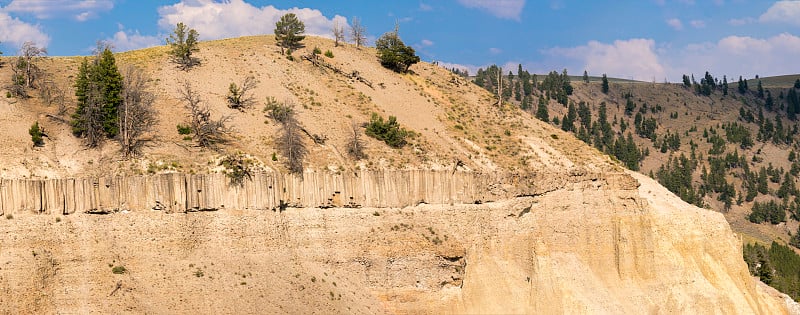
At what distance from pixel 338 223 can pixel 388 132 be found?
38.6ft

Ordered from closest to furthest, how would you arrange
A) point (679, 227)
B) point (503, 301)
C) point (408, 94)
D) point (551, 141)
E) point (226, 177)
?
point (226, 177) < point (503, 301) < point (679, 227) < point (551, 141) < point (408, 94)

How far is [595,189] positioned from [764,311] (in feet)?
58.6

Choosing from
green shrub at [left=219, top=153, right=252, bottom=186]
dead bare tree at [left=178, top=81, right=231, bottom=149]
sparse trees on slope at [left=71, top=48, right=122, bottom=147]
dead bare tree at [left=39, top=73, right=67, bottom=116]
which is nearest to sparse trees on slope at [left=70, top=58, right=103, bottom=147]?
sparse trees on slope at [left=71, top=48, right=122, bottom=147]

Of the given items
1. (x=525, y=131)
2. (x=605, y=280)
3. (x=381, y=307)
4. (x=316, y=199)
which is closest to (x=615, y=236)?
(x=605, y=280)

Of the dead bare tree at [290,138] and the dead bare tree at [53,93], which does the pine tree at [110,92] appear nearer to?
the dead bare tree at [53,93]

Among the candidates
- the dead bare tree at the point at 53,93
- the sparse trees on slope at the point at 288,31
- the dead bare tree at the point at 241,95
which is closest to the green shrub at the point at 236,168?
the dead bare tree at the point at 241,95

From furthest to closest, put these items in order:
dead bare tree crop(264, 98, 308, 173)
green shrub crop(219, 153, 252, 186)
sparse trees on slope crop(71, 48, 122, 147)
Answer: dead bare tree crop(264, 98, 308, 173)
sparse trees on slope crop(71, 48, 122, 147)
green shrub crop(219, 153, 252, 186)

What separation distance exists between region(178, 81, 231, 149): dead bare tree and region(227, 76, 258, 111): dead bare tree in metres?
2.75

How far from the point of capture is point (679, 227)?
63.3 metres

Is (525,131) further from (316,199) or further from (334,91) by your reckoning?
(316,199)

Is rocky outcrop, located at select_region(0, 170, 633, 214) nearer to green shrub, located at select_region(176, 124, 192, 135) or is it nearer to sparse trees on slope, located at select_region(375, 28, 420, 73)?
green shrub, located at select_region(176, 124, 192, 135)

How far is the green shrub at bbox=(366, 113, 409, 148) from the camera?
65312 millimetres

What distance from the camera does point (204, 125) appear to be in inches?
2292

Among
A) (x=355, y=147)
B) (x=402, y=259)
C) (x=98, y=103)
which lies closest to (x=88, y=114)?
(x=98, y=103)
